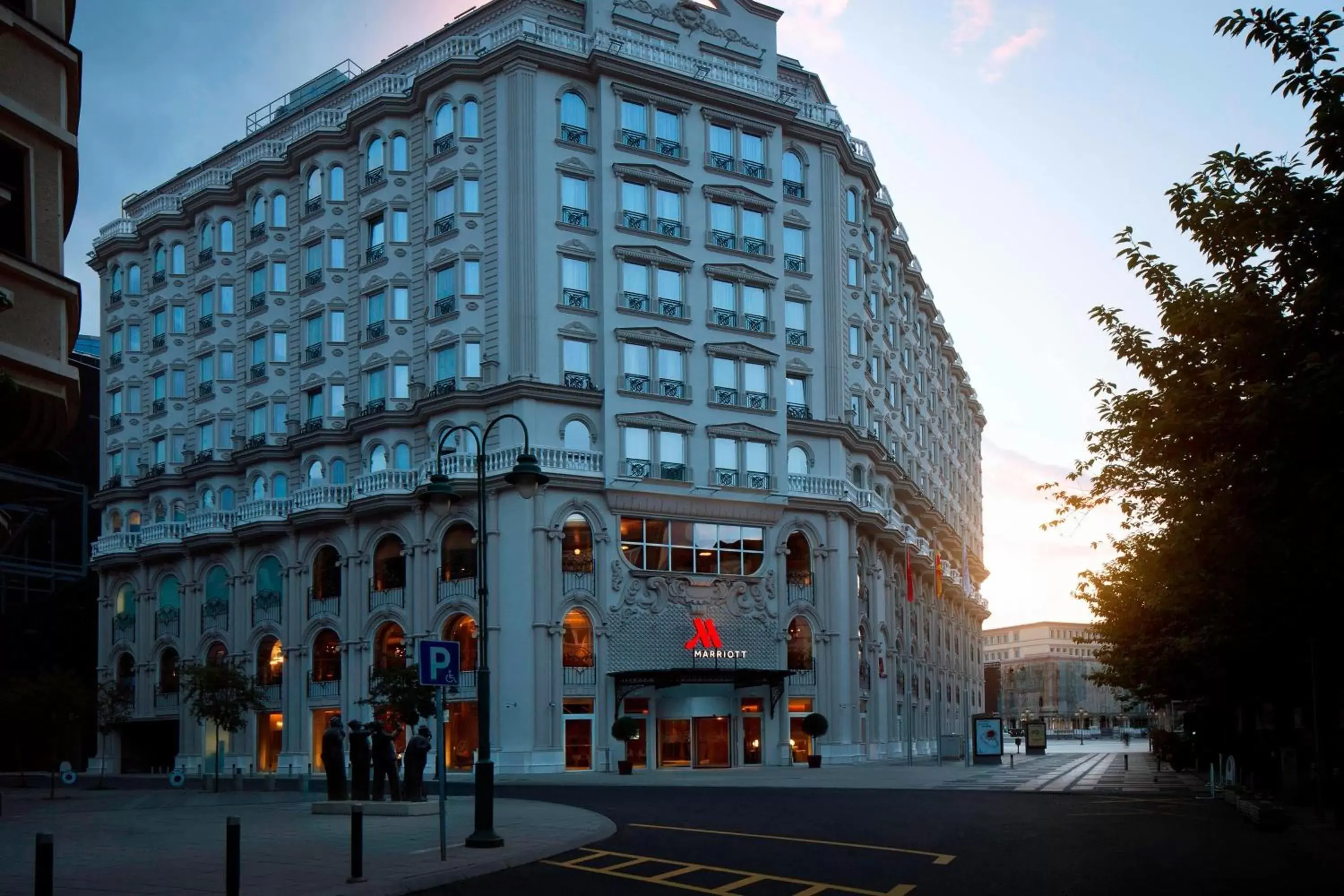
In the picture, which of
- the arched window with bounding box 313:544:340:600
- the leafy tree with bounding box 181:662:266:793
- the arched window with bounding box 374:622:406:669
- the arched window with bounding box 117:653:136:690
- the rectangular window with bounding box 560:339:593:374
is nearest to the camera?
the leafy tree with bounding box 181:662:266:793

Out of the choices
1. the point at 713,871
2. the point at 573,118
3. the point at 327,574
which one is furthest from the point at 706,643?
the point at 713,871

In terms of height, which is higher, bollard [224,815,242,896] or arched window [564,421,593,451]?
arched window [564,421,593,451]

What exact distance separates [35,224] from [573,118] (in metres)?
47.0

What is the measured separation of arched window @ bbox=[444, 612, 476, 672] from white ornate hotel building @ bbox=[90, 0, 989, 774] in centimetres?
17

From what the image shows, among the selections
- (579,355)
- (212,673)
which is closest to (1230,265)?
(579,355)

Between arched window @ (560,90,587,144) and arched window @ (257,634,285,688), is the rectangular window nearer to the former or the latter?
arched window @ (560,90,587,144)

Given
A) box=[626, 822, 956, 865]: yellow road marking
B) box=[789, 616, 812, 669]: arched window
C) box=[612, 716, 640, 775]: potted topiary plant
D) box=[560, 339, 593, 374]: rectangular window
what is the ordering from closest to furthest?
1. box=[626, 822, 956, 865]: yellow road marking
2. box=[612, 716, 640, 775]: potted topiary plant
3. box=[560, 339, 593, 374]: rectangular window
4. box=[789, 616, 812, 669]: arched window

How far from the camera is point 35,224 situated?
1508cm

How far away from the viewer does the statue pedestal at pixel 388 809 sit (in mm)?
27922

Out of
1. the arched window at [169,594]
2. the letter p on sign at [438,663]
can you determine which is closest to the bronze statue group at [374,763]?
the letter p on sign at [438,663]

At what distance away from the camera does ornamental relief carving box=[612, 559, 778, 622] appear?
58312mm

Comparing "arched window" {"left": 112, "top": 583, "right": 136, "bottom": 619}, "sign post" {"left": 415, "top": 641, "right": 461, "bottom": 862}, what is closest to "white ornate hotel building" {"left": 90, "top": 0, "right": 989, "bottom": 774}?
"arched window" {"left": 112, "top": 583, "right": 136, "bottom": 619}

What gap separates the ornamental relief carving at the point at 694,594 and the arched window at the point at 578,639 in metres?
1.53

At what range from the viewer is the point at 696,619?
59.5 m
